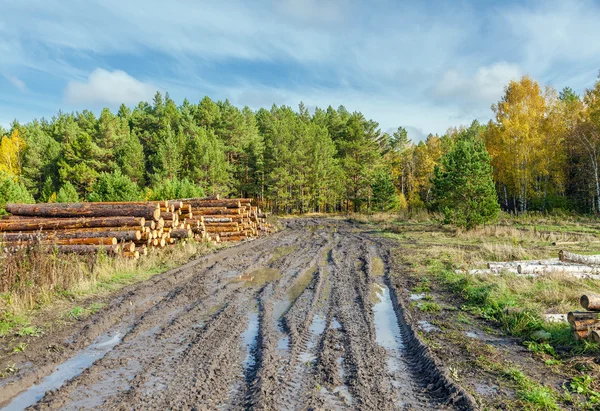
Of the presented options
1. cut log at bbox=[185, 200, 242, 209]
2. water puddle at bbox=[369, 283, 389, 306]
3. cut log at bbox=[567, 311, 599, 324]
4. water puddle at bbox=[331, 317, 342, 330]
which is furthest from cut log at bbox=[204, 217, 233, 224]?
cut log at bbox=[567, 311, 599, 324]

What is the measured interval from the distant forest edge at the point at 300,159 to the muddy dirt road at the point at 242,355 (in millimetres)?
18178

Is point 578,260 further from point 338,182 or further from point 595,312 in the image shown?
point 338,182

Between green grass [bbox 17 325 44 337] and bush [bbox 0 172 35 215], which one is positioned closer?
green grass [bbox 17 325 44 337]

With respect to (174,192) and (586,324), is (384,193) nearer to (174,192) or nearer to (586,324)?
(174,192)

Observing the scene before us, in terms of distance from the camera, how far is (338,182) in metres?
44.4

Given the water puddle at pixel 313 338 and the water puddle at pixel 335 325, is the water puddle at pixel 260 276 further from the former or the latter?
the water puddle at pixel 335 325

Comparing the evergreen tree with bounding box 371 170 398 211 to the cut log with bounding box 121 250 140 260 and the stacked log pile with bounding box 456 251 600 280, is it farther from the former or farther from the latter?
the cut log with bounding box 121 250 140 260

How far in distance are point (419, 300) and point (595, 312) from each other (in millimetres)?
3178

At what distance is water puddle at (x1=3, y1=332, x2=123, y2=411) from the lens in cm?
414

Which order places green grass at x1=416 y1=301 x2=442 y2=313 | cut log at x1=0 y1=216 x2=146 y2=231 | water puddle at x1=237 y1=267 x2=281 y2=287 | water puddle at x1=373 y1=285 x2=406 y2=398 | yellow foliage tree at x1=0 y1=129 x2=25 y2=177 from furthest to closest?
yellow foliage tree at x1=0 y1=129 x2=25 y2=177, cut log at x1=0 y1=216 x2=146 y2=231, water puddle at x1=237 y1=267 x2=281 y2=287, green grass at x1=416 y1=301 x2=442 y2=313, water puddle at x1=373 y1=285 x2=406 y2=398

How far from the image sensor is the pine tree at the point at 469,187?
18.8m

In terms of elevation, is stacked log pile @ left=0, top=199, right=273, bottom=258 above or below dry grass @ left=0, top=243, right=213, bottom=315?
above

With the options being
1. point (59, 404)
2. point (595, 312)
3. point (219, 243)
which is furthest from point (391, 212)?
point (59, 404)

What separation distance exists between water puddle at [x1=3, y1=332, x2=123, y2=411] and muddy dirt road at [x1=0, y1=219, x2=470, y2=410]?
16 millimetres
